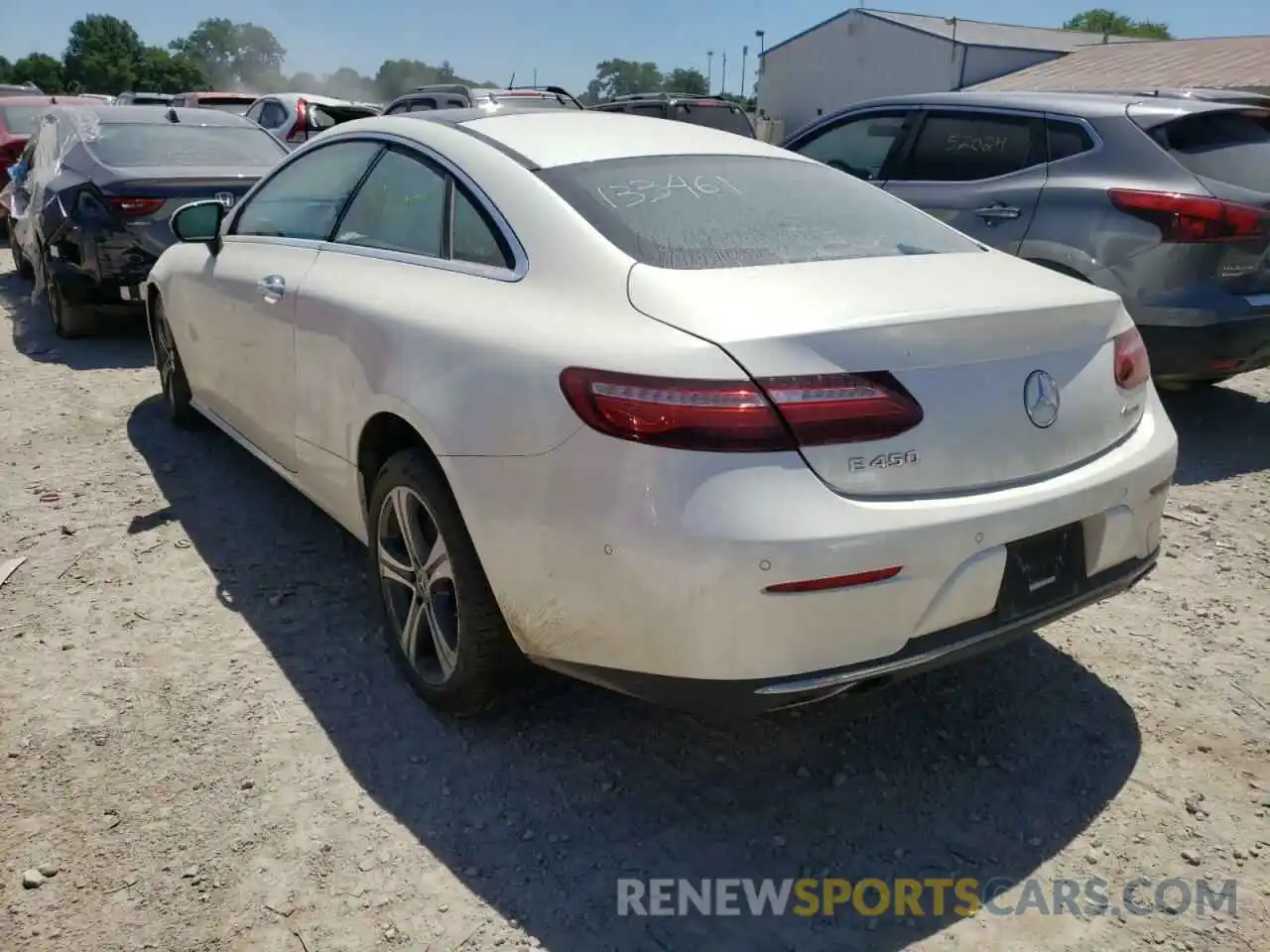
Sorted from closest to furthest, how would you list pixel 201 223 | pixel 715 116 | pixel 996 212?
pixel 201 223 < pixel 996 212 < pixel 715 116

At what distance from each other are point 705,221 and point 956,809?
1.61 metres

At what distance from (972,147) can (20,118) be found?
11290 millimetres

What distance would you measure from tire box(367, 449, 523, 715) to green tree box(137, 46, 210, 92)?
69.7 m

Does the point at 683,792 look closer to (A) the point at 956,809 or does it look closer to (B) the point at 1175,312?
(A) the point at 956,809

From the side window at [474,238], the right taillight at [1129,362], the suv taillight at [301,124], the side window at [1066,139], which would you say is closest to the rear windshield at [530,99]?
the suv taillight at [301,124]

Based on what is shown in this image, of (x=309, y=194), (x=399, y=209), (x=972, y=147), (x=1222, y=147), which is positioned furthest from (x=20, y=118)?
(x=1222, y=147)

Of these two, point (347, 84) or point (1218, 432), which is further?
point (347, 84)

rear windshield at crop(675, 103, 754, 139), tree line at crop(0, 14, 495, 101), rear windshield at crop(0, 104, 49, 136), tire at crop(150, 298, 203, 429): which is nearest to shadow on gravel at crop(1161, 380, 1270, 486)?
tire at crop(150, 298, 203, 429)

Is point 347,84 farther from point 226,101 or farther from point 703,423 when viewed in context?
point 703,423

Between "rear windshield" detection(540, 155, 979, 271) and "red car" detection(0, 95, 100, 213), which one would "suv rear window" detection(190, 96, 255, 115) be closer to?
"red car" detection(0, 95, 100, 213)

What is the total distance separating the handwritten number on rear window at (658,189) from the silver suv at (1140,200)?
9.21 ft

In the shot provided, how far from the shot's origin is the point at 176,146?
24.1 feet

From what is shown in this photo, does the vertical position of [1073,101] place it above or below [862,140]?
above

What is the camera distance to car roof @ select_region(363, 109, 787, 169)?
114 inches
